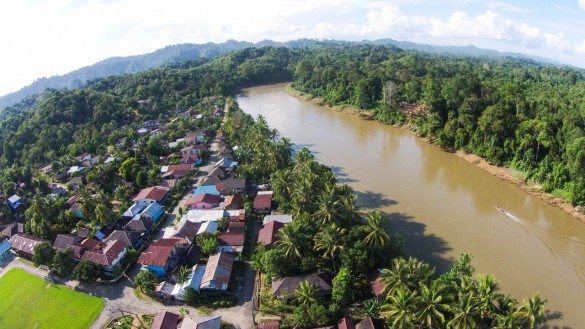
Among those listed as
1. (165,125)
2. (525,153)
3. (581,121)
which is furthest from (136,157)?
(581,121)

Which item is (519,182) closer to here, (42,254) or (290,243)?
(290,243)

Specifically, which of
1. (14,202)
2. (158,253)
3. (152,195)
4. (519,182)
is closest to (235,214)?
(158,253)

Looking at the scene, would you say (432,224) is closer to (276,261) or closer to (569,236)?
(569,236)

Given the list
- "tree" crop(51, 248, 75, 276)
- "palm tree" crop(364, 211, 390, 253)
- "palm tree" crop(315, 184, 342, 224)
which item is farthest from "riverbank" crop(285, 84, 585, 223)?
"tree" crop(51, 248, 75, 276)

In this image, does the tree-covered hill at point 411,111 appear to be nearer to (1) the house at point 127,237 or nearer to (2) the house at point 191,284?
(1) the house at point 127,237

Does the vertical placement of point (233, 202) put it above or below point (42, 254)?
above

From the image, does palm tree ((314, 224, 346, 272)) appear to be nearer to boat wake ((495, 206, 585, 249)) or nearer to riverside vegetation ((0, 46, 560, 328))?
riverside vegetation ((0, 46, 560, 328))

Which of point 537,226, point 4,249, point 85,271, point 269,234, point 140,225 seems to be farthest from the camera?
point 537,226

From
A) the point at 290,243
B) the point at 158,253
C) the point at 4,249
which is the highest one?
the point at 290,243
